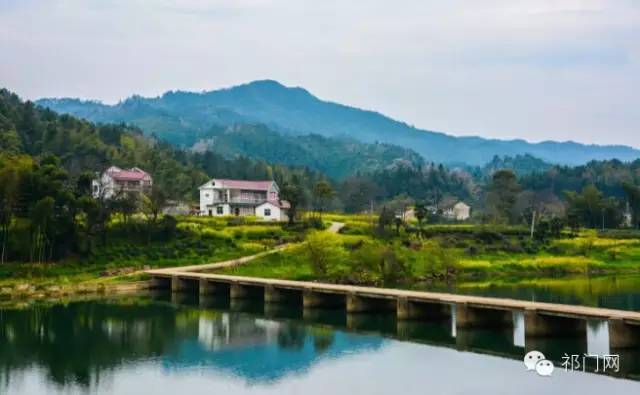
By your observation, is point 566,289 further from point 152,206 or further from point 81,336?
point 152,206

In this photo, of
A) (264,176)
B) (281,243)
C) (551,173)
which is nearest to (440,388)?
(281,243)

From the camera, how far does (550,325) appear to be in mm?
38375

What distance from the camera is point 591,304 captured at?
50062 mm

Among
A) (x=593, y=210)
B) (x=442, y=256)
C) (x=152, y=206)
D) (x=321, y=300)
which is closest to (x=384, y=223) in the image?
(x=442, y=256)

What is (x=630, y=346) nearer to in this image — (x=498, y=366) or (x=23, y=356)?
(x=498, y=366)

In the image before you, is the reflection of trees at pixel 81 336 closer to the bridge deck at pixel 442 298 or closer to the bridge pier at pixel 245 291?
the bridge pier at pixel 245 291

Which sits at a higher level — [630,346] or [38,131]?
[38,131]

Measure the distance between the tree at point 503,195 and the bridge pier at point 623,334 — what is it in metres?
78.2

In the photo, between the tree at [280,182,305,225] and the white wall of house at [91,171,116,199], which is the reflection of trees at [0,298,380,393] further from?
the white wall of house at [91,171,116,199]

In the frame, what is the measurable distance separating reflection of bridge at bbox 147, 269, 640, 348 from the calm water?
2.71 ft

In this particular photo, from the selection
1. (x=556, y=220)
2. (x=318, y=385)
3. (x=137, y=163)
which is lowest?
(x=318, y=385)

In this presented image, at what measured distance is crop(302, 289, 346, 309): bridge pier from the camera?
2039 inches

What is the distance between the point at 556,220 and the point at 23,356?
207 ft

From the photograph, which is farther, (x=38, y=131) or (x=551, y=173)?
(x=551, y=173)
